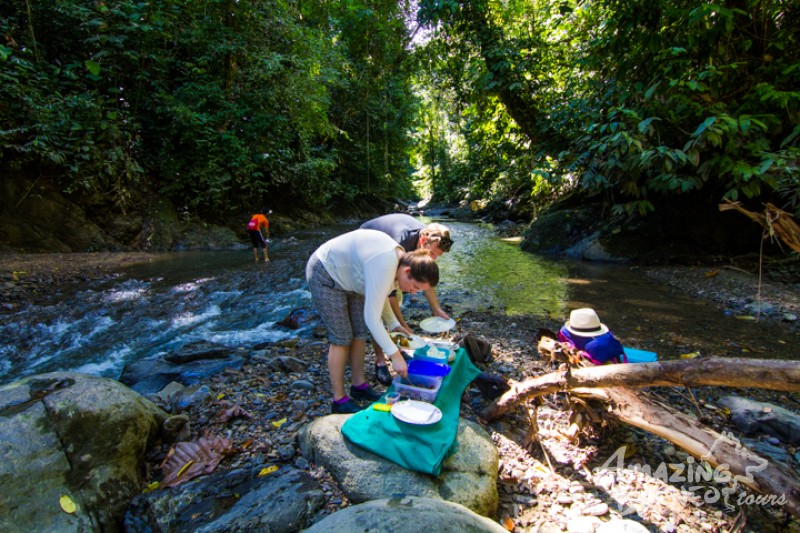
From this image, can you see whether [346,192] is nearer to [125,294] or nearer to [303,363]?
[125,294]

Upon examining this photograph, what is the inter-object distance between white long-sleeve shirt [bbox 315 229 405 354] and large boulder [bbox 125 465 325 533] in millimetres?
966

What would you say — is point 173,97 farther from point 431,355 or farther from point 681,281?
point 681,281

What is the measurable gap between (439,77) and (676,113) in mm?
8493

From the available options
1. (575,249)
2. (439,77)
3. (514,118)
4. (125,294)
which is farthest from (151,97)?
(575,249)

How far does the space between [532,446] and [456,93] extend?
39.4 ft

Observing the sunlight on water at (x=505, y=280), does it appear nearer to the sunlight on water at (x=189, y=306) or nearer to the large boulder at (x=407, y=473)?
the sunlight on water at (x=189, y=306)

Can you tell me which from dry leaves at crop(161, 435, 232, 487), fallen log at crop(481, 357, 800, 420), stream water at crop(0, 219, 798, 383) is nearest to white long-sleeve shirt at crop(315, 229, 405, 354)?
fallen log at crop(481, 357, 800, 420)

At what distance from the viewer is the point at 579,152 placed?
8242 mm

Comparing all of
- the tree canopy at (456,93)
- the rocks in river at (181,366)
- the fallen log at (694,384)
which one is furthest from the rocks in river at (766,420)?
the rocks in river at (181,366)

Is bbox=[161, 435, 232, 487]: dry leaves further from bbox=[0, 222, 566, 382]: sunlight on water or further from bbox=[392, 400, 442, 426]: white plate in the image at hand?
bbox=[0, 222, 566, 382]: sunlight on water

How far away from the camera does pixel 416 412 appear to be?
2412 millimetres

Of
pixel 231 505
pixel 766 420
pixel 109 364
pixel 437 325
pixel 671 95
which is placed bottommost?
pixel 109 364

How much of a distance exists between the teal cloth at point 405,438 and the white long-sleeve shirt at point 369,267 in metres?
0.46

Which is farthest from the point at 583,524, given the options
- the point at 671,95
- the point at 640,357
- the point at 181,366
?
the point at 671,95
